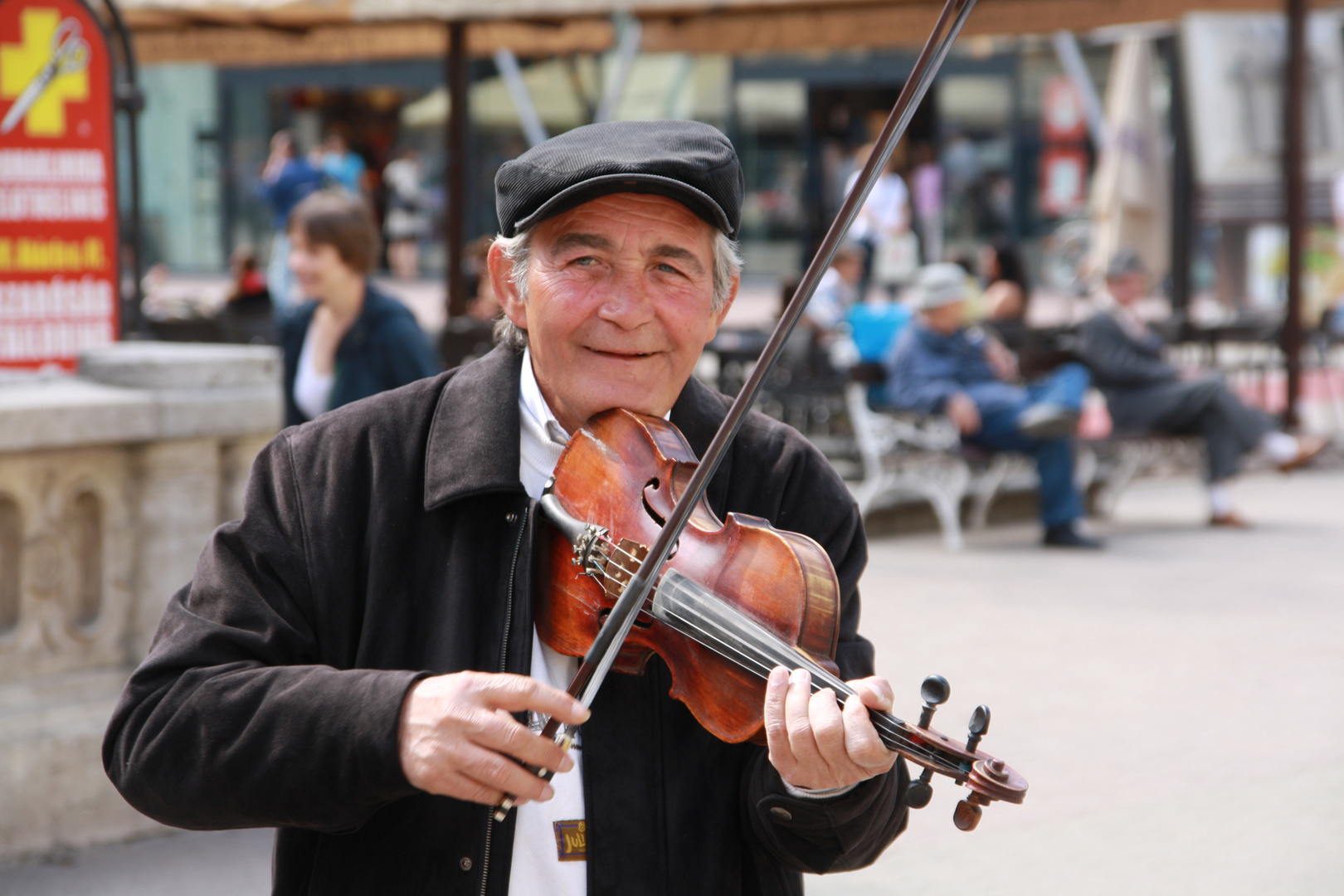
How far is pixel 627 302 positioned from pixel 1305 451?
28.2ft

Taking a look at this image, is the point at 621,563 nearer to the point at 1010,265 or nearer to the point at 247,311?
the point at 247,311

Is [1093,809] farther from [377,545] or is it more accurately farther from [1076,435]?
[1076,435]

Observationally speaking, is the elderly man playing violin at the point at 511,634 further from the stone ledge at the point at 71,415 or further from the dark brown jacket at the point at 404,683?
the stone ledge at the point at 71,415

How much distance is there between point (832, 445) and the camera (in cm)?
923

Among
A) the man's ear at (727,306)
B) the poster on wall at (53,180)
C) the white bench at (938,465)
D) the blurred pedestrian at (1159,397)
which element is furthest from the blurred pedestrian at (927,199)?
the man's ear at (727,306)

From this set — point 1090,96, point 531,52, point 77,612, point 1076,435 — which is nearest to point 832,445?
point 1076,435

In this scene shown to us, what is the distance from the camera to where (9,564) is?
12.3 feet

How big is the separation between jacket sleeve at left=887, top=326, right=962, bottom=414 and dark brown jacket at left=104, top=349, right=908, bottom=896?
247 inches

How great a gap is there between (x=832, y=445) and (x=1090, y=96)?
9815 millimetres

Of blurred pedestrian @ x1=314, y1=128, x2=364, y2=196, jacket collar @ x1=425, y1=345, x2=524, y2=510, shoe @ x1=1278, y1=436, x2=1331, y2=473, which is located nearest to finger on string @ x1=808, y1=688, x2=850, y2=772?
jacket collar @ x1=425, y1=345, x2=524, y2=510

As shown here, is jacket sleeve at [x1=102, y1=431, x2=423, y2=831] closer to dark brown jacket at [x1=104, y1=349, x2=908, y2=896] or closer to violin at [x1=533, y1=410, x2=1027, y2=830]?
dark brown jacket at [x1=104, y1=349, x2=908, y2=896]

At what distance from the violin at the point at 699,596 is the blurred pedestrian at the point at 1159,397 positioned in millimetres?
7312

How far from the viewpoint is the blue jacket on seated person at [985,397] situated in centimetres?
805

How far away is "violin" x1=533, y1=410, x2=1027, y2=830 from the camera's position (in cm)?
154
